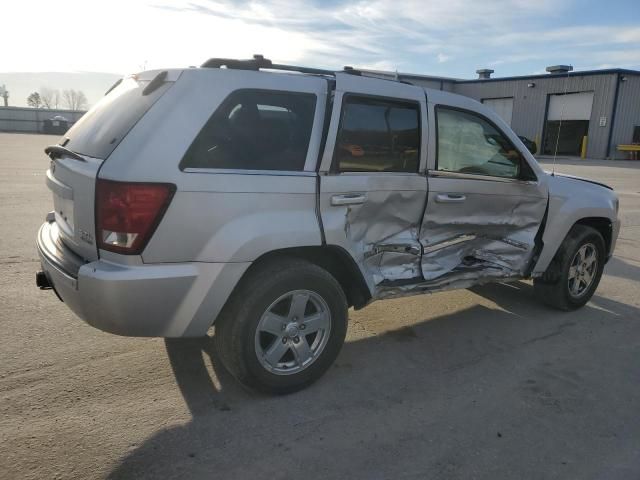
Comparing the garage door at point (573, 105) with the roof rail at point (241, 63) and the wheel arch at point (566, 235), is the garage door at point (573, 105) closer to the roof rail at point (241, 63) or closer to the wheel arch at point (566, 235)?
the wheel arch at point (566, 235)

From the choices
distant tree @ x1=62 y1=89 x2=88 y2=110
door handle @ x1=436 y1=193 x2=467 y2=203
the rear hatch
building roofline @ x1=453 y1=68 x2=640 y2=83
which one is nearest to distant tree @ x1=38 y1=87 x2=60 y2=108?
distant tree @ x1=62 y1=89 x2=88 y2=110

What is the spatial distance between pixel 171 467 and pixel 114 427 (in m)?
0.50

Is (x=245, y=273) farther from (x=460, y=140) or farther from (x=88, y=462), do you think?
(x=460, y=140)

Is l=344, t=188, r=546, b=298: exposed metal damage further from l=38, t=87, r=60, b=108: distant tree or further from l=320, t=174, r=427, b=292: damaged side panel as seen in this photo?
l=38, t=87, r=60, b=108: distant tree

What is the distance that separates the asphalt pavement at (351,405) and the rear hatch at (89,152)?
0.93 meters

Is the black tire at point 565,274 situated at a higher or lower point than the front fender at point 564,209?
lower

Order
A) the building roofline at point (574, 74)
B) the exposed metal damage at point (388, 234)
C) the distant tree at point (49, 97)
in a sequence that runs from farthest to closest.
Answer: the distant tree at point (49, 97)
the building roofline at point (574, 74)
the exposed metal damage at point (388, 234)

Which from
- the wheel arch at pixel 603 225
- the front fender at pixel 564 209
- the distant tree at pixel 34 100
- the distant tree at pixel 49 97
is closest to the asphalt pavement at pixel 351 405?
the front fender at pixel 564 209

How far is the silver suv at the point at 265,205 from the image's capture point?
2.68m

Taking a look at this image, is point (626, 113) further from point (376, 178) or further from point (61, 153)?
point (61, 153)

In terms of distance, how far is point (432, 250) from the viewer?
398 centimetres

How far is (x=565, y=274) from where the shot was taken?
4730 millimetres

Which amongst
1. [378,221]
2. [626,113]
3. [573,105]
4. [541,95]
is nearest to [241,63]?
[378,221]

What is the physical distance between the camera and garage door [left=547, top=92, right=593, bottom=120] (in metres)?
32.5
